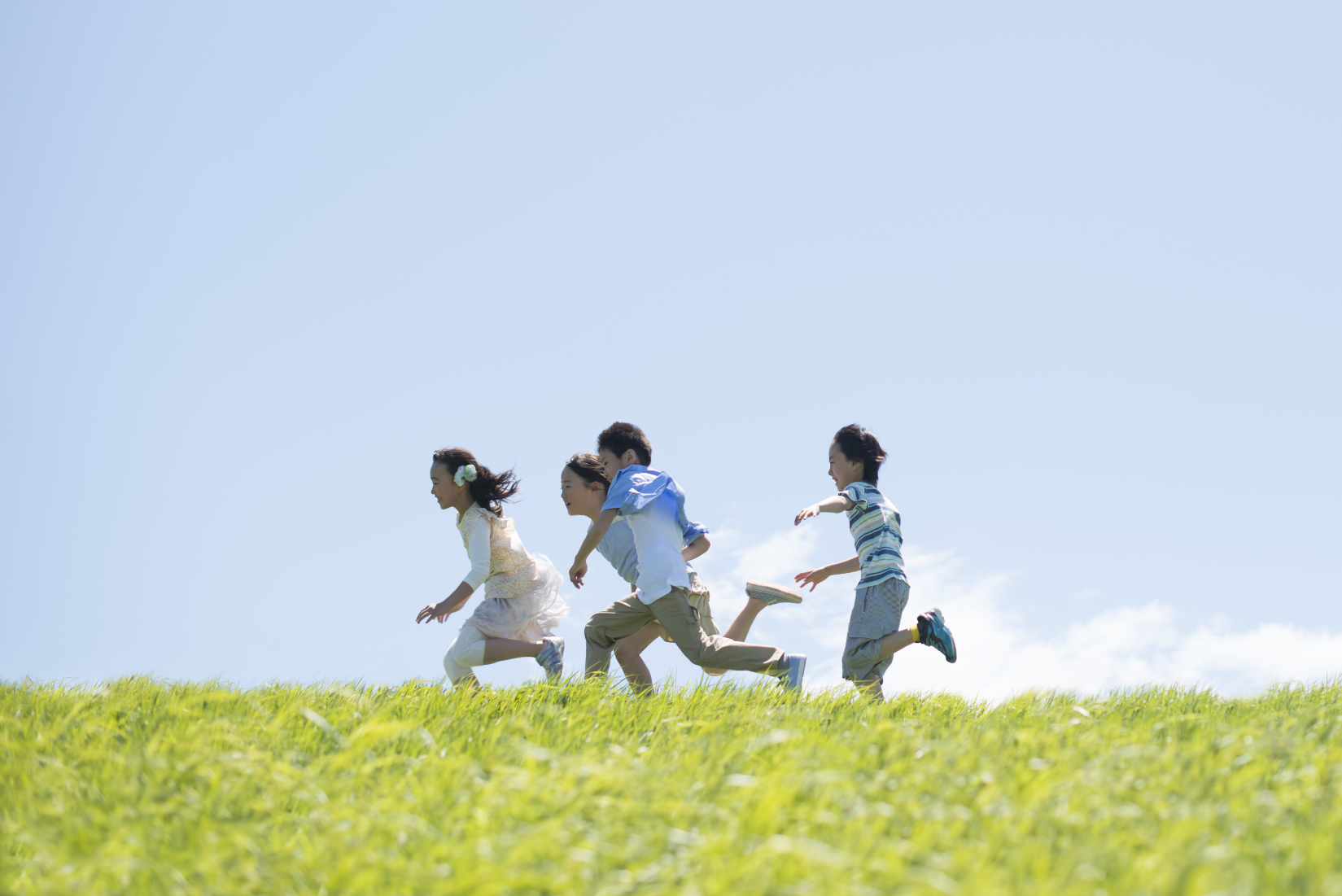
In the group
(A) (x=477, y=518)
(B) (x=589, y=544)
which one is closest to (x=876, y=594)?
(B) (x=589, y=544)

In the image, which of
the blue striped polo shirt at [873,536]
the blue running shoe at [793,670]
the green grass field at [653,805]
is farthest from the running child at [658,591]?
the green grass field at [653,805]

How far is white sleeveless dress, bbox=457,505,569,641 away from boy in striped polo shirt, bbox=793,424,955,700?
2.09 metres

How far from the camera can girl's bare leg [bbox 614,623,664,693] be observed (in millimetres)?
7977

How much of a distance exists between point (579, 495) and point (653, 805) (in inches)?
183

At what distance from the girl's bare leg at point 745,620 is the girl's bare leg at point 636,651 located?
0.63 m

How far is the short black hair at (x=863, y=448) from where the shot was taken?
815cm

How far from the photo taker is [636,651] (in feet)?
26.5

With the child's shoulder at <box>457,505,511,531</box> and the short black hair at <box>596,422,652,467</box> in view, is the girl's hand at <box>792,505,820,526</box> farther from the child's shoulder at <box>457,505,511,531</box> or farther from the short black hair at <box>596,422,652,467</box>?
the child's shoulder at <box>457,505,511,531</box>

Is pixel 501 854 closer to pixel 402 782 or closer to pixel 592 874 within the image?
pixel 592 874

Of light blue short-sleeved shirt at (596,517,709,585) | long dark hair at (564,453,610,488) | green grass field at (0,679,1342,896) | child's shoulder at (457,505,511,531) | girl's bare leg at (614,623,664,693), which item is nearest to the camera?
green grass field at (0,679,1342,896)

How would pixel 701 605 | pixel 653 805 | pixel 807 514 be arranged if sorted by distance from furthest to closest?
pixel 701 605
pixel 807 514
pixel 653 805

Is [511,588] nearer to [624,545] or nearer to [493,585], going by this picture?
[493,585]

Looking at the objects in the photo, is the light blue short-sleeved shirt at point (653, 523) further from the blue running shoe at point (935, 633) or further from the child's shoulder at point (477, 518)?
the blue running shoe at point (935, 633)

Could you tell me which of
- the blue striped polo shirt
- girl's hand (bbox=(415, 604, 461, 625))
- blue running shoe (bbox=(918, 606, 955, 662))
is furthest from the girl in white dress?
blue running shoe (bbox=(918, 606, 955, 662))
